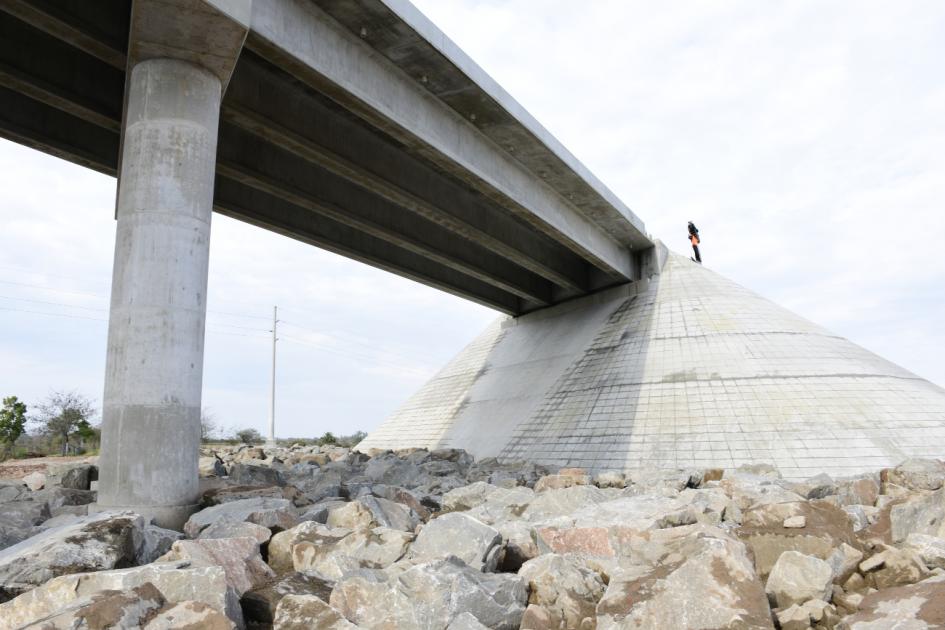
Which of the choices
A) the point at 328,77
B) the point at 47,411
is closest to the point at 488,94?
the point at 328,77

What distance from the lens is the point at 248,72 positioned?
43.9 feet

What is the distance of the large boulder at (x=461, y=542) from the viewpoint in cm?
543

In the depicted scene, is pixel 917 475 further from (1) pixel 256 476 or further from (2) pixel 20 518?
(2) pixel 20 518

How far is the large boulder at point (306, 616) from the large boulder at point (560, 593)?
47.8 inches

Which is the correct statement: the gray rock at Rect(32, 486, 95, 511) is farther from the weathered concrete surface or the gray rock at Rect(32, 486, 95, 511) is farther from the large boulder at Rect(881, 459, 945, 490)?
the large boulder at Rect(881, 459, 945, 490)

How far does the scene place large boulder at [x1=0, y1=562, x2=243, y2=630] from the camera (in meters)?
4.27

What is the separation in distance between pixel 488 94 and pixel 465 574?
12.3 m

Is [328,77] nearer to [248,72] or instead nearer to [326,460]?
[248,72]

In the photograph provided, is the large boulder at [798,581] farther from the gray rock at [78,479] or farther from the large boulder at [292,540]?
the gray rock at [78,479]

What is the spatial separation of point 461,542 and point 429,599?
118 cm

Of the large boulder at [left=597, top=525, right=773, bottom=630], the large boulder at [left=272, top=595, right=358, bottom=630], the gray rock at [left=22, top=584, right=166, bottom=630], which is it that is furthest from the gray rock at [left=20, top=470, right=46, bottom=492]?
the large boulder at [left=597, top=525, right=773, bottom=630]

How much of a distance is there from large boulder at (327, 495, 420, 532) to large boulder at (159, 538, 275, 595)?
4.56 ft

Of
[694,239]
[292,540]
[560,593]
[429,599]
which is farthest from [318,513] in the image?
[694,239]

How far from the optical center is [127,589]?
427cm
